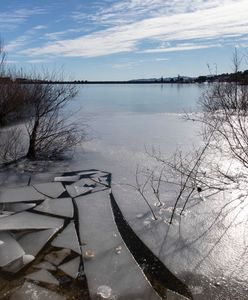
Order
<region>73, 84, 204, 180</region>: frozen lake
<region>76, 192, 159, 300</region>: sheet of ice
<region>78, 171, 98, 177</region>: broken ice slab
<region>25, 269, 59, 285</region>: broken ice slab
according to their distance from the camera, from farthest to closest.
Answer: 1. <region>73, 84, 204, 180</region>: frozen lake
2. <region>78, 171, 98, 177</region>: broken ice slab
3. <region>25, 269, 59, 285</region>: broken ice slab
4. <region>76, 192, 159, 300</region>: sheet of ice

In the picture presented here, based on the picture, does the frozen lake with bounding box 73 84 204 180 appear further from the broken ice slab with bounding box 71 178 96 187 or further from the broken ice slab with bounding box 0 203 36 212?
the broken ice slab with bounding box 0 203 36 212

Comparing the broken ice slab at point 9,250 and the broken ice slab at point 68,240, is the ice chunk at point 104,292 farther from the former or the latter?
the broken ice slab at point 9,250

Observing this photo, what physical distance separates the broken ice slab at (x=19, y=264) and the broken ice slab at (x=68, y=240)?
367mm

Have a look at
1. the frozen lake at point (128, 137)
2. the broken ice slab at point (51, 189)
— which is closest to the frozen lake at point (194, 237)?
the frozen lake at point (128, 137)

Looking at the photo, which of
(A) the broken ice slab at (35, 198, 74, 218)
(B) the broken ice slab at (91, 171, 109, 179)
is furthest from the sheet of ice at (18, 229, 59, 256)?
(B) the broken ice slab at (91, 171, 109, 179)

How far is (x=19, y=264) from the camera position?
135 inches

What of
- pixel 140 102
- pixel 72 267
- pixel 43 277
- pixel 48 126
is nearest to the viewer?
pixel 43 277

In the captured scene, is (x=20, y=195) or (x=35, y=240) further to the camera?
(x=20, y=195)

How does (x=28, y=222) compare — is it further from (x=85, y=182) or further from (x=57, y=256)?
(x=85, y=182)

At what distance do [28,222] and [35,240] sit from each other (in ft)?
1.54

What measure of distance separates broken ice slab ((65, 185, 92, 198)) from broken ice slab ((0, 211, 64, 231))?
3.17 feet

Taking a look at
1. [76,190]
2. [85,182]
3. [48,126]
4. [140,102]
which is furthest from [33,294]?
[140,102]

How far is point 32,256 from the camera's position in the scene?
3.57 meters

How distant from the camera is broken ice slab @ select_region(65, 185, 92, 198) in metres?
5.52
